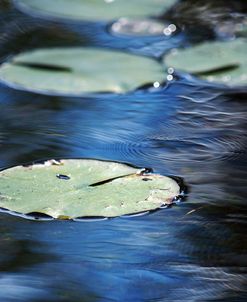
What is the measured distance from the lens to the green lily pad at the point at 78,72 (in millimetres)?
2326

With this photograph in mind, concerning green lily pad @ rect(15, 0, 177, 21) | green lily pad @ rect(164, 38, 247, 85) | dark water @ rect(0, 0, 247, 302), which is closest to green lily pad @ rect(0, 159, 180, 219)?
dark water @ rect(0, 0, 247, 302)

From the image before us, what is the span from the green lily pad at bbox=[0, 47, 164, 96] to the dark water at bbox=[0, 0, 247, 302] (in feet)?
0.11

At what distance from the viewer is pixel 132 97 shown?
2328mm

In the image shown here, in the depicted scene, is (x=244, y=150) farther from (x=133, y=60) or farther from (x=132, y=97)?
(x=133, y=60)

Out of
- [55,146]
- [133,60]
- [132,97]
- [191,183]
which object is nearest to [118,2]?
[133,60]

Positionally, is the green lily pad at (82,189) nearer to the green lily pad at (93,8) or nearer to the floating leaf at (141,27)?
the floating leaf at (141,27)

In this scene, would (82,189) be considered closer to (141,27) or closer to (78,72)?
(78,72)

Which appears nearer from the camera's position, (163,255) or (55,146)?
(163,255)

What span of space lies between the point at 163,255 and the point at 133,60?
3.37ft

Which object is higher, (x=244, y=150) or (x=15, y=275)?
(x=244, y=150)

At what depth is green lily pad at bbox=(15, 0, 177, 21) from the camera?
2922 mm

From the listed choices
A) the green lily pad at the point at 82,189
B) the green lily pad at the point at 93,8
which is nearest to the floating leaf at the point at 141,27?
the green lily pad at the point at 93,8

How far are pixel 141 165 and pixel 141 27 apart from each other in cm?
103

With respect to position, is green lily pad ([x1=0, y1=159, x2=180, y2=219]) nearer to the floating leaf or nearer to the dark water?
the dark water
